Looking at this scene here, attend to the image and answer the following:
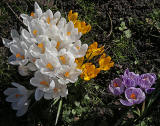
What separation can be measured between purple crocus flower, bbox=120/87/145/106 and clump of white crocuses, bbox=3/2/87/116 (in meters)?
0.49

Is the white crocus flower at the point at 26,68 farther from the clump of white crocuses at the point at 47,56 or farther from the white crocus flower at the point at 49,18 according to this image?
the white crocus flower at the point at 49,18

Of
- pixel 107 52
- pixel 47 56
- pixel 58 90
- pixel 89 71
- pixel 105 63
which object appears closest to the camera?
pixel 47 56

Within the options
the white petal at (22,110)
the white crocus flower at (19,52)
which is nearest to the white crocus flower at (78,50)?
the white crocus flower at (19,52)

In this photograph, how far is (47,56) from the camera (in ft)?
5.32

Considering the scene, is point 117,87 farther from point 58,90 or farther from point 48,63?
point 48,63

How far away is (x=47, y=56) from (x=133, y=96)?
0.80 m

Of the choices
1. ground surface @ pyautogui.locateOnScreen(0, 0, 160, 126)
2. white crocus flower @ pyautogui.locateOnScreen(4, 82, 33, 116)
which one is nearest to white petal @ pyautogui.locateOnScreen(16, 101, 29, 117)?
white crocus flower @ pyautogui.locateOnScreen(4, 82, 33, 116)

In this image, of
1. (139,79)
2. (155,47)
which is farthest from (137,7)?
(139,79)

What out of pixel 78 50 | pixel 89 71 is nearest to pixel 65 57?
pixel 78 50

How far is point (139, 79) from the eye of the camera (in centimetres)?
193

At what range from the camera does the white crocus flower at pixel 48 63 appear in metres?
1.62

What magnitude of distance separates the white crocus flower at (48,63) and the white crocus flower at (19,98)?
0.87 ft

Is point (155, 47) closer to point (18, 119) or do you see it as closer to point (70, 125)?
point (70, 125)

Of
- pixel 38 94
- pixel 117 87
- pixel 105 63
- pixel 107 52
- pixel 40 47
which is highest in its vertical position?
pixel 40 47
